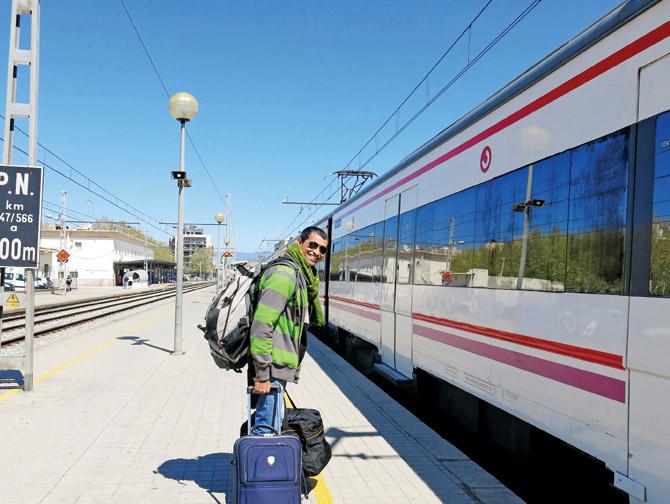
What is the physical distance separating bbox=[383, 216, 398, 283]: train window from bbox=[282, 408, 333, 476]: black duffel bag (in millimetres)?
4919

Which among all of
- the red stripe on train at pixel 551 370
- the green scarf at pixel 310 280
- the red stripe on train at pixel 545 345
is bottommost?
the red stripe on train at pixel 551 370

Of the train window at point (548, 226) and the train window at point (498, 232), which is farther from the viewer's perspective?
the train window at point (498, 232)

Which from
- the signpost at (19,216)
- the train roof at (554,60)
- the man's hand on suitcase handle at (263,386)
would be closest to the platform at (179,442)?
the man's hand on suitcase handle at (263,386)

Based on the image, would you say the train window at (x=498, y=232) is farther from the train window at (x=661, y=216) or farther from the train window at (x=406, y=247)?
the train window at (x=406, y=247)

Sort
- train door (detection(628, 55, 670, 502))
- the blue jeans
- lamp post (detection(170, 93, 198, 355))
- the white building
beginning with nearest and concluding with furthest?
train door (detection(628, 55, 670, 502)) < the blue jeans < lamp post (detection(170, 93, 198, 355)) < the white building

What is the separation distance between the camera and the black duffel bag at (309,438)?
156 inches

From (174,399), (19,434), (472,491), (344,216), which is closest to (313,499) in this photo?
(472,491)

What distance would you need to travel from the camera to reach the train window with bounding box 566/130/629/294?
362cm

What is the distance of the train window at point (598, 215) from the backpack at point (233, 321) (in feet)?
6.21

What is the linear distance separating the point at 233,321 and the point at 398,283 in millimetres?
4957

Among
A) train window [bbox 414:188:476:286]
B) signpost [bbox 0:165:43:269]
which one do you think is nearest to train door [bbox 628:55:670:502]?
train window [bbox 414:188:476:286]

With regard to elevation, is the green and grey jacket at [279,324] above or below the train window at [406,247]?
below

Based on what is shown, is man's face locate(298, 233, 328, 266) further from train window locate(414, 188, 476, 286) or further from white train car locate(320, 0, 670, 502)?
train window locate(414, 188, 476, 286)

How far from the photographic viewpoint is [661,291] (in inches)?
126
